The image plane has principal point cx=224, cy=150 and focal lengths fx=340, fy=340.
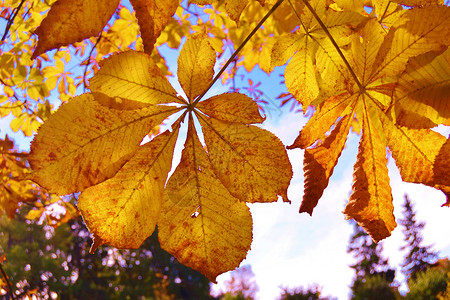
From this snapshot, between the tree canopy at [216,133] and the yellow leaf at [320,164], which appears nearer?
the tree canopy at [216,133]

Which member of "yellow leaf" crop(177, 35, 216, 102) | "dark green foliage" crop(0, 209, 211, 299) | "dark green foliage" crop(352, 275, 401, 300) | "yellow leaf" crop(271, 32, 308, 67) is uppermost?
"dark green foliage" crop(0, 209, 211, 299)

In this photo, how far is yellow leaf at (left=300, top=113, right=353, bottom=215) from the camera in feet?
1.98

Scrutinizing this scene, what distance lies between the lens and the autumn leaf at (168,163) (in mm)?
481

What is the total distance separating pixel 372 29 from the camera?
23.4 inches

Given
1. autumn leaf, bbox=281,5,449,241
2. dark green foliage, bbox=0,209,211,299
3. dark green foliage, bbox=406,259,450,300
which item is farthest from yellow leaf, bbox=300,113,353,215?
dark green foliage, bbox=0,209,211,299

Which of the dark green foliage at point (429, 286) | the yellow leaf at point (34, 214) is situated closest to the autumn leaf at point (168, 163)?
the yellow leaf at point (34, 214)

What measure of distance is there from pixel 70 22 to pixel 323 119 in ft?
1.46

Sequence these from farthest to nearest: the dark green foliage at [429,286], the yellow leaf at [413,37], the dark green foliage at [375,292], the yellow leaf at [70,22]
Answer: the dark green foliage at [375,292] < the dark green foliage at [429,286] < the yellow leaf at [413,37] < the yellow leaf at [70,22]

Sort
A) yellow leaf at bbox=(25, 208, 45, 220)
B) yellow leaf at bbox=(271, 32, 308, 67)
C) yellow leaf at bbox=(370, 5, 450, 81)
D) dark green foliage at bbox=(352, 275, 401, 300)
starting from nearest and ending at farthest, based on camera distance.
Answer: yellow leaf at bbox=(370, 5, 450, 81) → yellow leaf at bbox=(271, 32, 308, 67) → yellow leaf at bbox=(25, 208, 45, 220) → dark green foliage at bbox=(352, 275, 401, 300)

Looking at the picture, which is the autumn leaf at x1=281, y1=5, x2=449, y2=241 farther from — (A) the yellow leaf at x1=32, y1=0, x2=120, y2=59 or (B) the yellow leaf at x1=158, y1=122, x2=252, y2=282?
(A) the yellow leaf at x1=32, y1=0, x2=120, y2=59

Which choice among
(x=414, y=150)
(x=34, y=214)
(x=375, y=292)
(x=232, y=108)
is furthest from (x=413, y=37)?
(x=375, y=292)

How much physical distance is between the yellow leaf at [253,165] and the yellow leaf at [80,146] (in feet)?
0.47

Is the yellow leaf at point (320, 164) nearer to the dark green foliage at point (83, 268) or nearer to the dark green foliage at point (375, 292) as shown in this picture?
the dark green foliage at point (375, 292)

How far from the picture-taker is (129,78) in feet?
1.74
